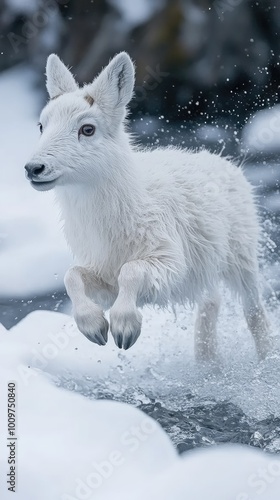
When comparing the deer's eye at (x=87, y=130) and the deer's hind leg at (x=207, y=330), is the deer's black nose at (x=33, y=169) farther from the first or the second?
the deer's hind leg at (x=207, y=330)

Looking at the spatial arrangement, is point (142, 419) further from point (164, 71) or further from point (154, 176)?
point (164, 71)

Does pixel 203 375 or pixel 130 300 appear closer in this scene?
pixel 130 300

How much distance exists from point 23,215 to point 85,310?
20.1 inches

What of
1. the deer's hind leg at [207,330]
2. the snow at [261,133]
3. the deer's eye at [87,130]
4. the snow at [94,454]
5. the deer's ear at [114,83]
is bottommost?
the snow at [94,454]

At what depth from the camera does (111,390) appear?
5.27ft

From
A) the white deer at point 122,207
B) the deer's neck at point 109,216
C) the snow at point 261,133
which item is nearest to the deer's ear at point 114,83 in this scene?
the white deer at point 122,207

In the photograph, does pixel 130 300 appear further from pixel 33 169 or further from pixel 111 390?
pixel 111 390

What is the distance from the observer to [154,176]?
4.64 ft

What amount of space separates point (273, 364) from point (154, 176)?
536 millimetres

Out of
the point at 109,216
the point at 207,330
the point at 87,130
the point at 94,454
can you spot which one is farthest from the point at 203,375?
the point at 87,130

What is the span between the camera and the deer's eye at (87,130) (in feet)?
4.18

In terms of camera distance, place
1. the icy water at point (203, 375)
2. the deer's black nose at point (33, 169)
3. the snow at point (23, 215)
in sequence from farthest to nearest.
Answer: the snow at point (23, 215) < the icy water at point (203, 375) < the deer's black nose at point (33, 169)

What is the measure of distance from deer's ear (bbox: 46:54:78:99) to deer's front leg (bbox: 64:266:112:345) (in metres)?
0.32

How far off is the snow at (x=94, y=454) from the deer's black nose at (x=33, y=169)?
525 millimetres
